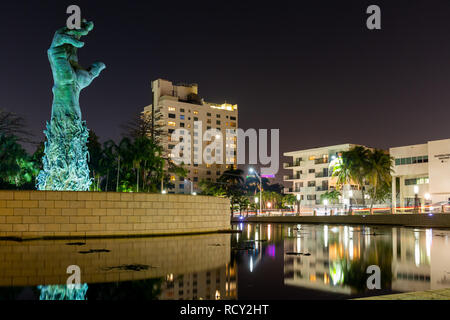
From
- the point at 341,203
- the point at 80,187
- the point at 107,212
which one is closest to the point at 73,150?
the point at 80,187

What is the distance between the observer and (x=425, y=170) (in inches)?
2215

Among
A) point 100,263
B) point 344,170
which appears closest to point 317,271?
point 100,263

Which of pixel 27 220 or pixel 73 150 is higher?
pixel 73 150

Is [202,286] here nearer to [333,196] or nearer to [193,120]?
[333,196]

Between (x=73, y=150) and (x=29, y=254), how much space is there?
1117cm

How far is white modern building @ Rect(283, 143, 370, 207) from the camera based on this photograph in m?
85.0

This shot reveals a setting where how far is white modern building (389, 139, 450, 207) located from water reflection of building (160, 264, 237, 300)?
147ft

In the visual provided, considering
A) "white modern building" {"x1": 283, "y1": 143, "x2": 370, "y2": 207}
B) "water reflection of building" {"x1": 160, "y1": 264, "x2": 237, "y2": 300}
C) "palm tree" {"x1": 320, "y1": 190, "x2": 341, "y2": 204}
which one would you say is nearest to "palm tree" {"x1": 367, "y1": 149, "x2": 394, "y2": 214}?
"palm tree" {"x1": 320, "y1": 190, "x2": 341, "y2": 204}

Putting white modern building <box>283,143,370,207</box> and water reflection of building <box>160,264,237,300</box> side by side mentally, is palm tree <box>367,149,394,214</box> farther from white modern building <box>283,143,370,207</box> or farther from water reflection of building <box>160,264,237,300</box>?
water reflection of building <box>160,264,237,300</box>

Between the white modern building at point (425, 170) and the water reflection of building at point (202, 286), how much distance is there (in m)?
44.8

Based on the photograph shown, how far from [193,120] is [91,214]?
11823 cm
